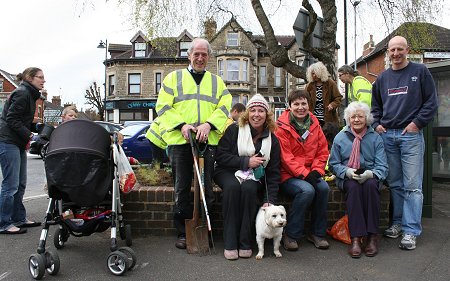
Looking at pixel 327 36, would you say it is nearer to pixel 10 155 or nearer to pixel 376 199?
pixel 376 199

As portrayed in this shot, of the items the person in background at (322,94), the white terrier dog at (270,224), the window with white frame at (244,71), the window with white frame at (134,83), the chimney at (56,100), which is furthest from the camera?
the chimney at (56,100)

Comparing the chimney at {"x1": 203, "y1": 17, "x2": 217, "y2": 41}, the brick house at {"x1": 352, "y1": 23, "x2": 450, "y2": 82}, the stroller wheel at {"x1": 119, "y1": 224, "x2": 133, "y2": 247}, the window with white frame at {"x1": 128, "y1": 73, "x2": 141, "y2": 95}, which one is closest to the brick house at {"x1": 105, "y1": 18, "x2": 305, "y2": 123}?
the window with white frame at {"x1": 128, "y1": 73, "x2": 141, "y2": 95}

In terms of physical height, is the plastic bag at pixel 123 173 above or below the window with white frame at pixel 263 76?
below

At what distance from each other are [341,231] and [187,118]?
217 centimetres

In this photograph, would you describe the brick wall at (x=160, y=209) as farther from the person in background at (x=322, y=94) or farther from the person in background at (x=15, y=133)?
the person in background at (x=322, y=94)

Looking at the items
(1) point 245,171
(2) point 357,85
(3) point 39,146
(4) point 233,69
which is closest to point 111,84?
(4) point 233,69

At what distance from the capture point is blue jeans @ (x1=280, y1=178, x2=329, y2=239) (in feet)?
14.5

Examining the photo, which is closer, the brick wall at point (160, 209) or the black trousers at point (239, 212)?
the black trousers at point (239, 212)

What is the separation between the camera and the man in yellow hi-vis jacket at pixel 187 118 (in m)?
4.40

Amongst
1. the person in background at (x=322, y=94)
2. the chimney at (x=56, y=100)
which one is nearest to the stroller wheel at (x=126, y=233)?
the person in background at (x=322, y=94)

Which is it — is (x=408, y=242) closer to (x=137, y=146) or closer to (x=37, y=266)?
(x=37, y=266)

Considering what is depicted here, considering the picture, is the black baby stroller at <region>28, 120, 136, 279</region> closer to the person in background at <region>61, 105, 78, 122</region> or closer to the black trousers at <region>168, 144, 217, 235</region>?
the black trousers at <region>168, 144, 217, 235</region>

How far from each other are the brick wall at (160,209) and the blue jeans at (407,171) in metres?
0.27

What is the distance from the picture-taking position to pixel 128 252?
3.69 metres
